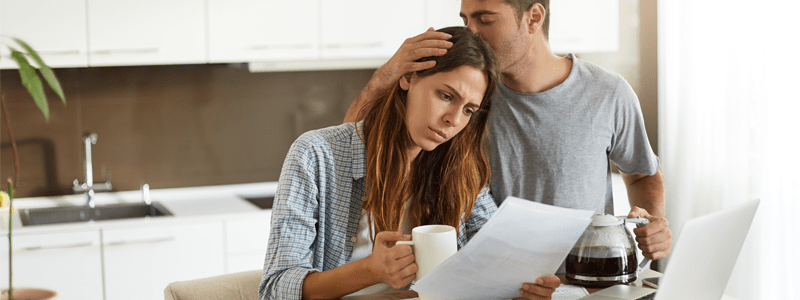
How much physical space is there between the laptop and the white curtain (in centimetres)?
154

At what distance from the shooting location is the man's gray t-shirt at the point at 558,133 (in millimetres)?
1598

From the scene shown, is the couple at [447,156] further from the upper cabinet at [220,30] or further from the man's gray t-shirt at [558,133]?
the upper cabinet at [220,30]

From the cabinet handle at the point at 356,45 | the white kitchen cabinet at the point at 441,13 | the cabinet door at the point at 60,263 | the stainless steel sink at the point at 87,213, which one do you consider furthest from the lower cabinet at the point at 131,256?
the white kitchen cabinet at the point at 441,13

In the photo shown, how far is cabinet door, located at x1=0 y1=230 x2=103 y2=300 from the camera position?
234 cm

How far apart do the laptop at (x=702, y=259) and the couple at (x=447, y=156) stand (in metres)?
0.18

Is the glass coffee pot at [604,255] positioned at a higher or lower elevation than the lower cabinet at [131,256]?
higher

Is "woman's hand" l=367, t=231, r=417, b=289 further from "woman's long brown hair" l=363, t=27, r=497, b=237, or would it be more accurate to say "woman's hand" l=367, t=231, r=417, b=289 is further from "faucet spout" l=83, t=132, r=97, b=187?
"faucet spout" l=83, t=132, r=97, b=187

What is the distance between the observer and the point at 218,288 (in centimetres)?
128

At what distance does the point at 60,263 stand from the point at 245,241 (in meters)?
0.64

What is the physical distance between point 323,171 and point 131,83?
6.60 ft

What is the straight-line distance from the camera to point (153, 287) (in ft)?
8.18

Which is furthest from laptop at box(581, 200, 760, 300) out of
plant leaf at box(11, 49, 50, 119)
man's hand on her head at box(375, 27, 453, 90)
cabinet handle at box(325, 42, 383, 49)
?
cabinet handle at box(325, 42, 383, 49)

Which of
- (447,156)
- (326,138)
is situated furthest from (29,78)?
(447,156)

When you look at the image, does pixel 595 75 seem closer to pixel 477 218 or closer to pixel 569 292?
pixel 477 218
